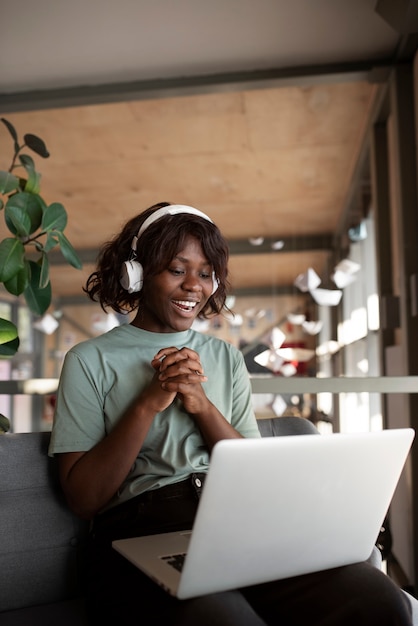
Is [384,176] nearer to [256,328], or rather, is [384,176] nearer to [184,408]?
[256,328]

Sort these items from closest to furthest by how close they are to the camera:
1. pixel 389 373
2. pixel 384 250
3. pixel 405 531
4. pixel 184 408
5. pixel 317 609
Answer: pixel 317 609 < pixel 184 408 < pixel 405 531 < pixel 389 373 < pixel 384 250

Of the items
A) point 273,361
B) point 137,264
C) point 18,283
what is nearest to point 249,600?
point 137,264

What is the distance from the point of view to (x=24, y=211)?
1.89m

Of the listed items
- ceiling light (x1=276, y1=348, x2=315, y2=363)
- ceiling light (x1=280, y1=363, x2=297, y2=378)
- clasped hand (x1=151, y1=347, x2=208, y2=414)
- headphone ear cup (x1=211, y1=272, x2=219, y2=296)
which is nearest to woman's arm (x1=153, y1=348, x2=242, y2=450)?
clasped hand (x1=151, y1=347, x2=208, y2=414)

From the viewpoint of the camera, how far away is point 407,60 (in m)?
2.71

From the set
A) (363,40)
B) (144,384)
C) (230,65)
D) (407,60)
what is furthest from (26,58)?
(144,384)

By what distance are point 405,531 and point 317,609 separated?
183cm

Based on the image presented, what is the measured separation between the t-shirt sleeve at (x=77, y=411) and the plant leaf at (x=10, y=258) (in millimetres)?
653

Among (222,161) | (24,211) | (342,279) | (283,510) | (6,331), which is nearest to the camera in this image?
(283,510)

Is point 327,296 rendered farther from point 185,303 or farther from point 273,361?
point 185,303

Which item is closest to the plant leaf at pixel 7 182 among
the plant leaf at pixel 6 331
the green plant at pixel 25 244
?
the green plant at pixel 25 244

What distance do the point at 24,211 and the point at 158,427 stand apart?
3.10ft

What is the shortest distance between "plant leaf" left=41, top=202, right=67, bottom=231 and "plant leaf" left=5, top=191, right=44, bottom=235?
4cm

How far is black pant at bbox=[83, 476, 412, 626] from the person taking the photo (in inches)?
33.9
